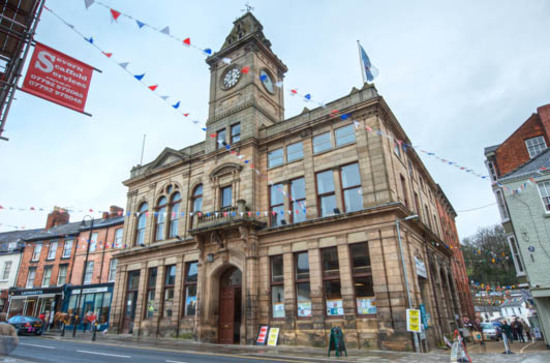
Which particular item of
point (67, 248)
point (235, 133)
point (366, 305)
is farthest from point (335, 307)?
point (67, 248)

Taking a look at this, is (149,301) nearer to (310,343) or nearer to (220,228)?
(220,228)

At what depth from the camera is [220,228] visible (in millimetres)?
20906

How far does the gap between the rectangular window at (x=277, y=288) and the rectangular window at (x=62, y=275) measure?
26728mm

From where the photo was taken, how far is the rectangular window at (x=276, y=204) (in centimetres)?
2105

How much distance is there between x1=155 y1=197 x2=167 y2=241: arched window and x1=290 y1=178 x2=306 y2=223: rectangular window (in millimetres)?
11004

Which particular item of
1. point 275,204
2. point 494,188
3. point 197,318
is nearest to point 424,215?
point 494,188

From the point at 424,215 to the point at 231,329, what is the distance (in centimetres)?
1611

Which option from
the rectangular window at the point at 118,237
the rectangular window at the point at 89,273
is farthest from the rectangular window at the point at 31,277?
the rectangular window at the point at 118,237

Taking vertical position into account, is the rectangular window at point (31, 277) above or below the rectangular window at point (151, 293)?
above

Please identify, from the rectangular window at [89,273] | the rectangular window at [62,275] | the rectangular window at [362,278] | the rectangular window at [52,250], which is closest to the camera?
the rectangular window at [362,278]

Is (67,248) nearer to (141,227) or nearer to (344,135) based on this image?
(141,227)

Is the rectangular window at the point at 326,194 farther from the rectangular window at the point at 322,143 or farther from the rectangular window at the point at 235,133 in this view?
the rectangular window at the point at 235,133

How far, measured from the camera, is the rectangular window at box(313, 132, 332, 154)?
68.0 ft

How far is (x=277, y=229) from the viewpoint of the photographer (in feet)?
65.6
